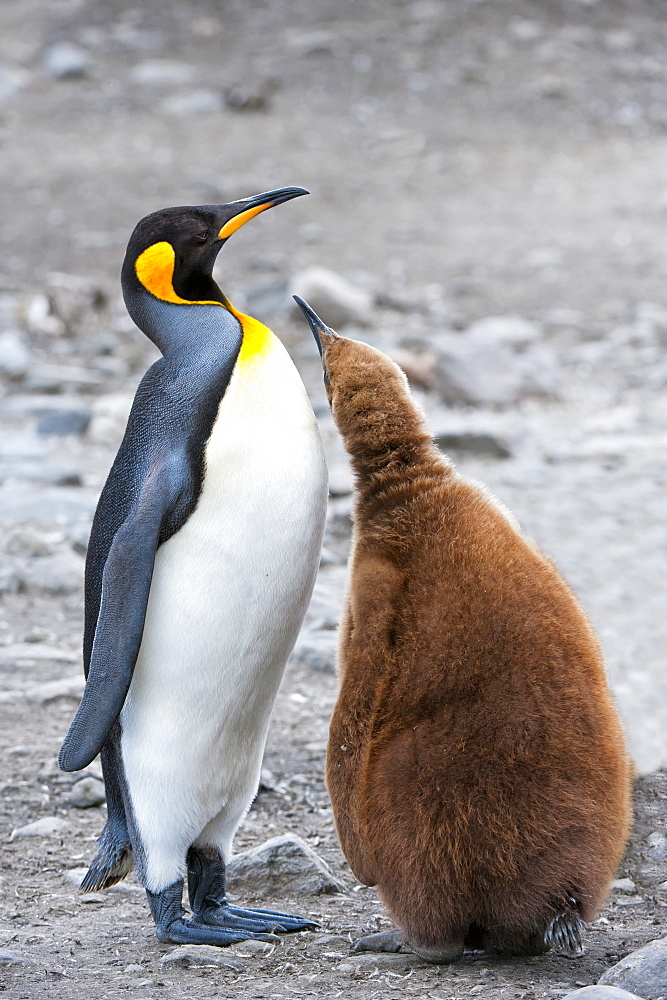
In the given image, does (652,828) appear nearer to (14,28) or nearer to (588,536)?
(588,536)

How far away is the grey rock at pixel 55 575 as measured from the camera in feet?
15.7

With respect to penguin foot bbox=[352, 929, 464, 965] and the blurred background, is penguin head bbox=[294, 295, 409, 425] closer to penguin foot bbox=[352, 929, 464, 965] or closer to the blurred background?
penguin foot bbox=[352, 929, 464, 965]

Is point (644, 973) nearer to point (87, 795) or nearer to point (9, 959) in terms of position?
point (9, 959)

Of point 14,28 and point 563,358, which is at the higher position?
point 563,358

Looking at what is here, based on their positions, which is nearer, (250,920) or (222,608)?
(222,608)

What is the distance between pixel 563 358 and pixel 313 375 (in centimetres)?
160

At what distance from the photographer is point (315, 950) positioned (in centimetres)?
247

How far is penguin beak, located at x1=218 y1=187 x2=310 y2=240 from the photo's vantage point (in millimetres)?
2727

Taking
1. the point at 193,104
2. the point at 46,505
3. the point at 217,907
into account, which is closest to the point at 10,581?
the point at 46,505

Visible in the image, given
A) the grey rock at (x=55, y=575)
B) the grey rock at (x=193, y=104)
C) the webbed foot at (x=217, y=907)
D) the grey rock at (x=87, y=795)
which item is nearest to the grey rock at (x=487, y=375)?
the grey rock at (x=55, y=575)

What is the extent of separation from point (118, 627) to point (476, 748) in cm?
73

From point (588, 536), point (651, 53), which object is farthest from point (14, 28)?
point (588, 536)

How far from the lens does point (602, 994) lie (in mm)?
1949

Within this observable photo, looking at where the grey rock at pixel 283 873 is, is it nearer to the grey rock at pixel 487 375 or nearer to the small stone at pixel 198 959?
the small stone at pixel 198 959
